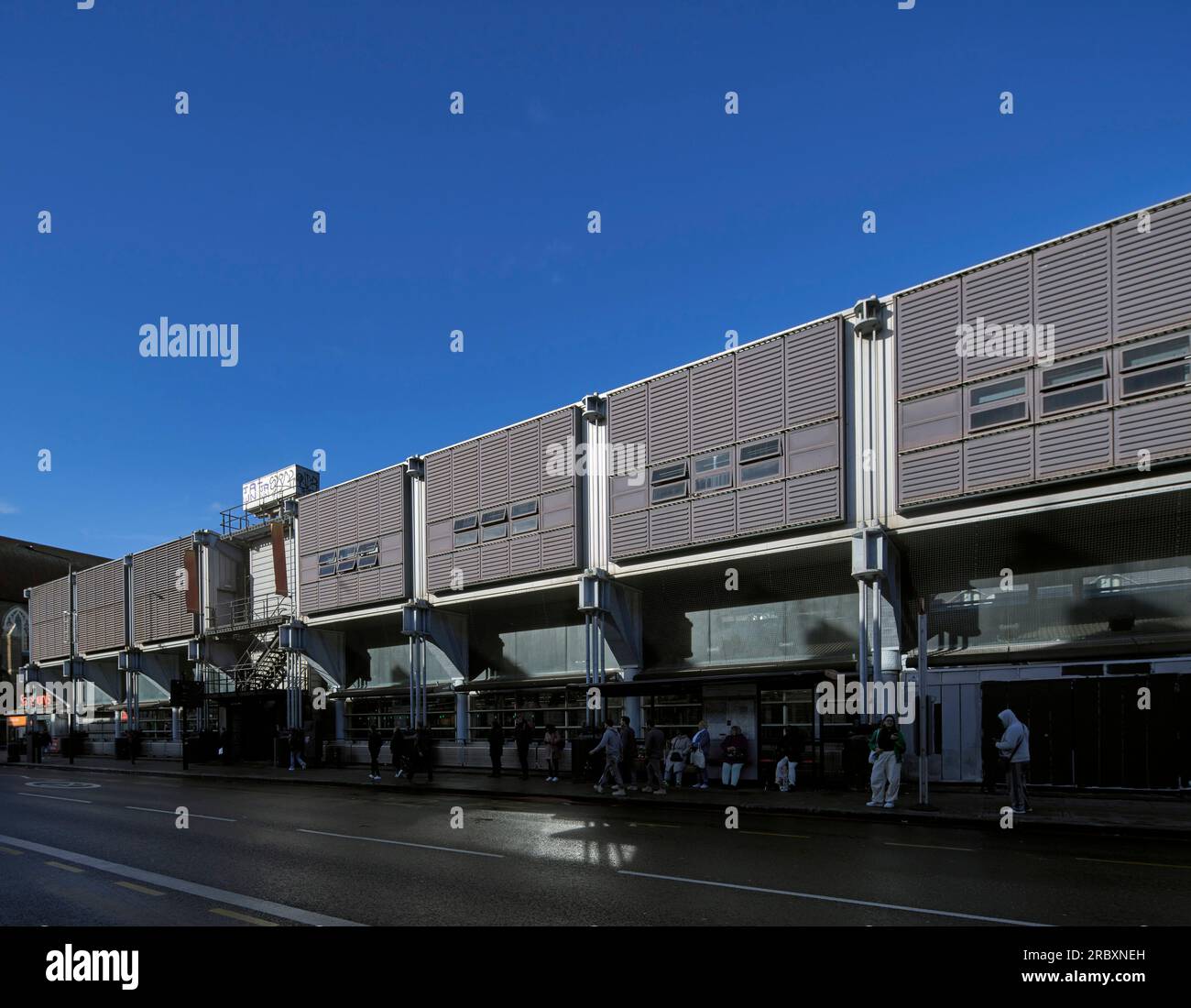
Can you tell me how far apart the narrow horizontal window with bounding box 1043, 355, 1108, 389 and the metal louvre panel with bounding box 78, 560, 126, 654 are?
46720 mm

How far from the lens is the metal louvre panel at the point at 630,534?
2617 cm

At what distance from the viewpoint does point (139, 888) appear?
9.69 metres

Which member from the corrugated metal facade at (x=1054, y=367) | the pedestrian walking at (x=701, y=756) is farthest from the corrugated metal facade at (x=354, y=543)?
the corrugated metal facade at (x=1054, y=367)

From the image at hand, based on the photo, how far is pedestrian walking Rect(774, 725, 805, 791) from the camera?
20781 mm

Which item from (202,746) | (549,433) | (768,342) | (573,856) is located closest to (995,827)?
(573,856)

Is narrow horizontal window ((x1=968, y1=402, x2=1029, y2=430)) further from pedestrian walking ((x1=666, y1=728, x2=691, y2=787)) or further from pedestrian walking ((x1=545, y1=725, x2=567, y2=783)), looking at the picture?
pedestrian walking ((x1=545, y1=725, x2=567, y2=783))

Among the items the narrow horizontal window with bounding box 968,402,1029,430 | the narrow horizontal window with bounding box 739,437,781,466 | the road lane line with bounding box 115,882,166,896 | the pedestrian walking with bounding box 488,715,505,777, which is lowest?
the pedestrian walking with bounding box 488,715,505,777

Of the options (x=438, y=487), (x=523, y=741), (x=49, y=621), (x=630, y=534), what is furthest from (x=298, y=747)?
(x=49, y=621)

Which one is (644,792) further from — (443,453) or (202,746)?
(202,746)

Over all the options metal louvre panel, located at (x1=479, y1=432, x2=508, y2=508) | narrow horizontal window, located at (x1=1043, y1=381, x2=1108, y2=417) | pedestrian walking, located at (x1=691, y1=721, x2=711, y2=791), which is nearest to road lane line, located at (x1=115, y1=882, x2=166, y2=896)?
pedestrian walking, located at (x1=691, y1=721, x2=711, y2=791)

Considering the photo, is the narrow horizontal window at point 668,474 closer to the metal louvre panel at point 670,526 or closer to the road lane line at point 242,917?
the metal louvre panel at point 670,526

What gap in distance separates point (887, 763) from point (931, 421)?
761cm

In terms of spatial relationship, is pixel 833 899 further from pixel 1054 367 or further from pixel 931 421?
pixel 931 421

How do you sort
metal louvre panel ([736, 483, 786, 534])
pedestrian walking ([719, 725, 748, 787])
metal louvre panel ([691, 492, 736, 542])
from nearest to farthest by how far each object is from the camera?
1. pedestrian walking ([719, 725, 748, 787])
2. metal louvre panel ([736, 483, 786, 534])
3. metal louvre panel ([691, 492, 736, 542])
